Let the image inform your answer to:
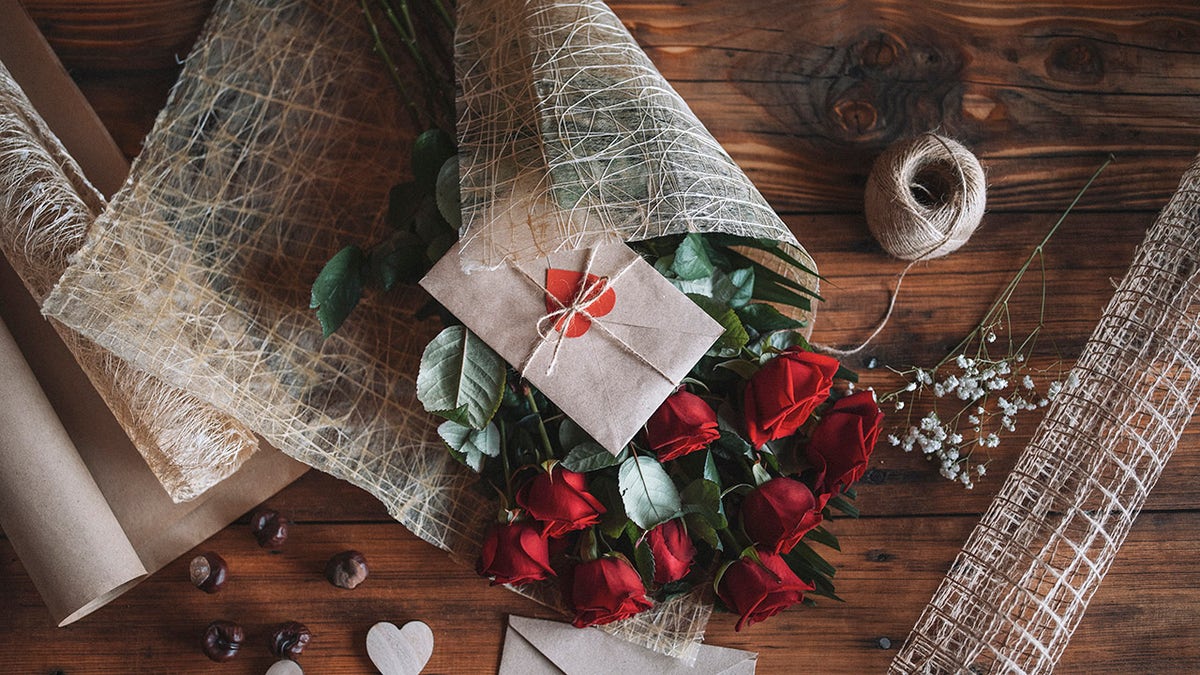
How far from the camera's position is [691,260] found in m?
0.91

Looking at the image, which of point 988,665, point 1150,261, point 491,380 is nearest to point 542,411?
point 491,380

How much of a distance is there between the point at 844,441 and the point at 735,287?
20cm

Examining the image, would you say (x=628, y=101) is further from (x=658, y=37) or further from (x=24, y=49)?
(x=24, y=49)

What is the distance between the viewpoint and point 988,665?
3.45 ft

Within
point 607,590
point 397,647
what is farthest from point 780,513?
point 397,647

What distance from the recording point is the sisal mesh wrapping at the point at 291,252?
97cm

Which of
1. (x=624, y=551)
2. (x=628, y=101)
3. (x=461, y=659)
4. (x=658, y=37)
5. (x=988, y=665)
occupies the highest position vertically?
(x=658, y=37)

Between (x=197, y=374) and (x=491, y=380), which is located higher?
(x=491, y=380)

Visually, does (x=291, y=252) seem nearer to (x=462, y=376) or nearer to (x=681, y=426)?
(x=462, y=376)

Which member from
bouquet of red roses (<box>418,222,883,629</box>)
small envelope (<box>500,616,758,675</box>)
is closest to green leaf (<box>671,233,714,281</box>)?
bouquet of red roses (<box>418,222,883,629</box>)

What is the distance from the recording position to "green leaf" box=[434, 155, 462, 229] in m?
0.87

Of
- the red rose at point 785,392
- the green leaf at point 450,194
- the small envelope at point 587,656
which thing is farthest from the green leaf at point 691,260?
the small envelope at point 587,656

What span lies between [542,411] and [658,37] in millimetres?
533

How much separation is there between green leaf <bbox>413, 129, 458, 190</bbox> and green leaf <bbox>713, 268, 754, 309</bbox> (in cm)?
32
